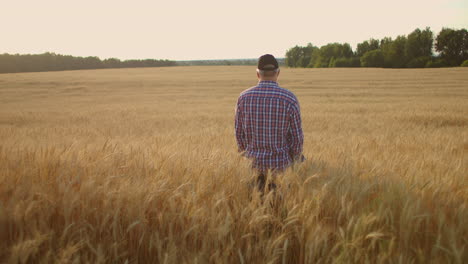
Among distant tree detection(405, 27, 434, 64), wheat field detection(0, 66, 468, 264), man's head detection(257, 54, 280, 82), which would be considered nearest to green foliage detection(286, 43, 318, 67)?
distant tree detection(405, 27, 434, 64)

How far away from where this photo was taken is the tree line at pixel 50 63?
183ft

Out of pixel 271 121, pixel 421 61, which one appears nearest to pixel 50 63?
pixel 271 121

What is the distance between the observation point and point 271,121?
2408 mm

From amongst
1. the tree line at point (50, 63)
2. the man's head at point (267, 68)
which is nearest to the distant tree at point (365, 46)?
the tree line at point (50, 63)

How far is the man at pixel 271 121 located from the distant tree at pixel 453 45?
68.0 metres

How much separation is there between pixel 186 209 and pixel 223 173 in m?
0.56

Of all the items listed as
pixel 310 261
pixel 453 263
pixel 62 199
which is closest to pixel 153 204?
pixel 62 199

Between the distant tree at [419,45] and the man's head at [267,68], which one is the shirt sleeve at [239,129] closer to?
the man's head at [267,68]

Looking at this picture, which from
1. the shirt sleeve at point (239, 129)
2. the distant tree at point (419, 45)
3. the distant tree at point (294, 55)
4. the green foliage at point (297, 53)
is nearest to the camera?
the shirt sleeve at point (239, 129)

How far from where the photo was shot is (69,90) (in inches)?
902

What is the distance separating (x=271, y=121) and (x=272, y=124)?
3 cm

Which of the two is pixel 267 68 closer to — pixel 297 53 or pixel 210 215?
pixel 210 215

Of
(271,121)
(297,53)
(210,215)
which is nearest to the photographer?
(210,215)

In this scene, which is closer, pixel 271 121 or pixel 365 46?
pixel 271 121
